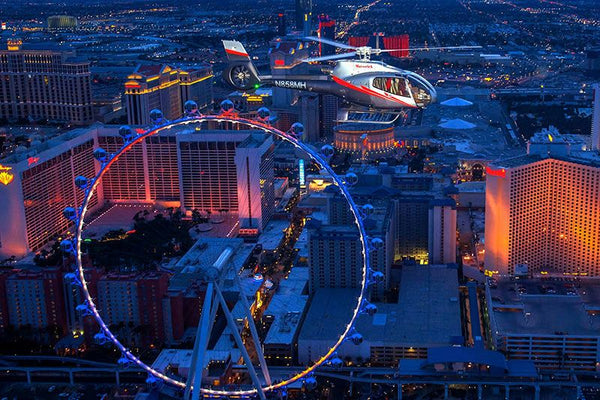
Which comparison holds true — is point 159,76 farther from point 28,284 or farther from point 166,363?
point 166,363

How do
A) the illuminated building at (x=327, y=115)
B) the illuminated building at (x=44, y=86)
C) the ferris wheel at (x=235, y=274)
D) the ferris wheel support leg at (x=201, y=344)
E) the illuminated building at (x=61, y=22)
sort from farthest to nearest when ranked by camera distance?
1. the illuminated building at (x=61, y=22)
2. the illuminated building at (x=44, y=86)
3. the illuminated building at (x=327, y=115)
4. the ferris wheel at (x=235, y=274)
5. the ferris wheel support leg at (x=201, y=344)

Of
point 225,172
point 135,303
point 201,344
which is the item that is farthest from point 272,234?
point 201,344

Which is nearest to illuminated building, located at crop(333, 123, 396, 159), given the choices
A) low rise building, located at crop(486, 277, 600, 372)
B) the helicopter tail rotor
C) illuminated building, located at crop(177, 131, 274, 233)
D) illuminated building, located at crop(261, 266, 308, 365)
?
illuminated building, located at crop(177, 131, 274, 233)

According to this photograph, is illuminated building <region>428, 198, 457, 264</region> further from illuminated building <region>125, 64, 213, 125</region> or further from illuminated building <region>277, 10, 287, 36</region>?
illuminated building <region>277, 10, 287, 36</region>

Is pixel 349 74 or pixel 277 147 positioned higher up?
pixel 349 74

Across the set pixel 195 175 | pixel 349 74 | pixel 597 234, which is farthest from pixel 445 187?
pixel 349 74

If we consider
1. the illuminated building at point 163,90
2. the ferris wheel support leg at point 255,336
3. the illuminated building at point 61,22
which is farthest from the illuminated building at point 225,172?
the illuminated building at point 61,22

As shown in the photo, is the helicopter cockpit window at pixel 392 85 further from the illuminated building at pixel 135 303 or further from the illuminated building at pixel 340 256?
the illuminated building at pixel 135 303

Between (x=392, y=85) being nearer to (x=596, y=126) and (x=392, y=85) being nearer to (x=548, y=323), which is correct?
(x=548, y=323)

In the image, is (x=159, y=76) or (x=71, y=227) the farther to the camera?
(x=159, y=76)
